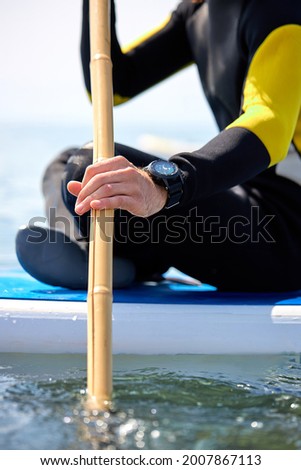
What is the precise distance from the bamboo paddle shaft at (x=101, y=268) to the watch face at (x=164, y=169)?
0.07 meters

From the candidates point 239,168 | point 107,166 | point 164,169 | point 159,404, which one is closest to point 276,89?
point 239,168

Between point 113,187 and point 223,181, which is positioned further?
point 223,181

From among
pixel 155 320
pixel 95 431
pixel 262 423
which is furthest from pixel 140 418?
pixel 155 320

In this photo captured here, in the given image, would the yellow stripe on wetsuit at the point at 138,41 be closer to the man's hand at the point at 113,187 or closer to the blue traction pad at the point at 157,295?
the blue traction pad at the point at 157,295

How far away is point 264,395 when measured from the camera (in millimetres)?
1240

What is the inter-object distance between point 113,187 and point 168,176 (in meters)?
0.11

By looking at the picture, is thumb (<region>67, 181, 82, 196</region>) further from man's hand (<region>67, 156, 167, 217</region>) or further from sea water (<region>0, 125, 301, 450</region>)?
sea water (<region>0, 125, 301, 450</region>)

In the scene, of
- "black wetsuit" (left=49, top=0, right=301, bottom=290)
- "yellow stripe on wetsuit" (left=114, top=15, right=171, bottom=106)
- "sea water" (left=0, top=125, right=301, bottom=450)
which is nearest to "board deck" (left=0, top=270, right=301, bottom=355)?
"sea water" (left=0, top=125, right=301, bottom=450)

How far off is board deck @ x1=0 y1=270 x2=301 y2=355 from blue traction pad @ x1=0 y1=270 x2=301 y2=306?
0.03 metres

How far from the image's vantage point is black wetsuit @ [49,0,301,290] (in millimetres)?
1333

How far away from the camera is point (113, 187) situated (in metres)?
1.16

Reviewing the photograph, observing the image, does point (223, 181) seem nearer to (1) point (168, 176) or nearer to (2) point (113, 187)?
(1) point (168, 176)

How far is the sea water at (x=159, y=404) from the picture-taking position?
1063 mm
